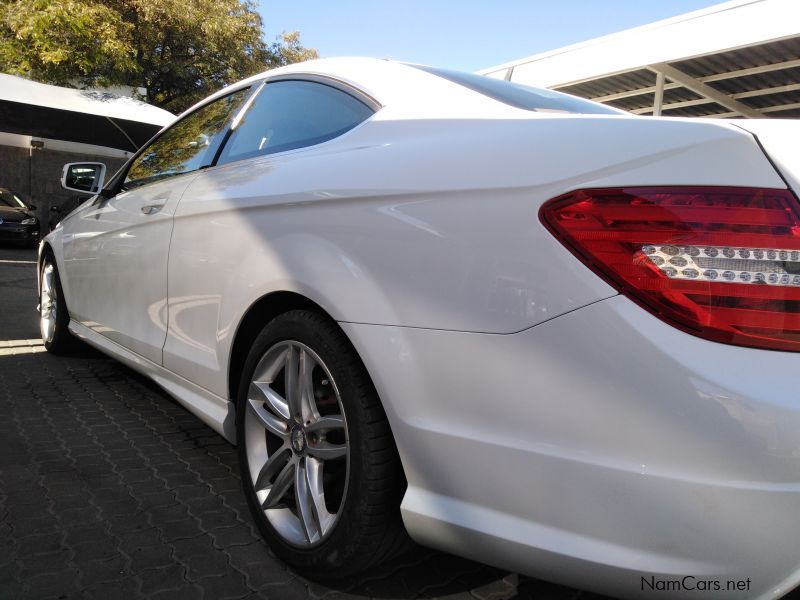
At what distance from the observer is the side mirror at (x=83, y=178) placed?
14.0 ft

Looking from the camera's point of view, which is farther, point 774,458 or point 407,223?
point 407,223

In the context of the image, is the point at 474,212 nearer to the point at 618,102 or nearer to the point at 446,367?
the point at 446,367

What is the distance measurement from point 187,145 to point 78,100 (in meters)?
15.8

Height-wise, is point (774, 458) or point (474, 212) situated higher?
point (474, 212)

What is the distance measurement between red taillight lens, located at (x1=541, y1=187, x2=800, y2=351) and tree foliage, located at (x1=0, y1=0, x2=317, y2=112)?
17200mm

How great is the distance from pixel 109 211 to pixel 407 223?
8.05 feet

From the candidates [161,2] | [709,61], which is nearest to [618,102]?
[709,61]

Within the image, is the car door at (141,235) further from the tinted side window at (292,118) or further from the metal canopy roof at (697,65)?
the metal canopy roof at (697,65)

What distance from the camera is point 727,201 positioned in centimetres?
125

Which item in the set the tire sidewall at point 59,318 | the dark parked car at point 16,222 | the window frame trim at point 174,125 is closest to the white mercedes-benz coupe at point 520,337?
→ the window frame trim at point 174,125

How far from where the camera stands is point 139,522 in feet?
7.70

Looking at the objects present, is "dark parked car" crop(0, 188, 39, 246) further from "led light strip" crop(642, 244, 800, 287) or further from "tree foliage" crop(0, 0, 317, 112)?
"led light strip" crop(642, 244, 800, 287)

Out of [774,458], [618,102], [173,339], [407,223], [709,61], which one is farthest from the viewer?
[618,102]

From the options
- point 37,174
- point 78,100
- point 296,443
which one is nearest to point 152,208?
point 296,443
